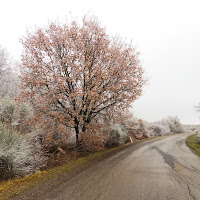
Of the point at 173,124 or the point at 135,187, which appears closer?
the point at 135,187

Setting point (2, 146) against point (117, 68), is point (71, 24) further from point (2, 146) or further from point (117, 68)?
point (2, 146)

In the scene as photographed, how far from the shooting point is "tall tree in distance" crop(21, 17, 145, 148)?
9172 millimetres

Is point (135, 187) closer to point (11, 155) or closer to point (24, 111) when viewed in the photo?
point (11, 155)

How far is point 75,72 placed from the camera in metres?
9.37

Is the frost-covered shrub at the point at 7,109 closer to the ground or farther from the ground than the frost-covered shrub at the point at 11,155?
farther from the ground

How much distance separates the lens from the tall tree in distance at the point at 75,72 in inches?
361

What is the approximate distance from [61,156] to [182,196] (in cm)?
828

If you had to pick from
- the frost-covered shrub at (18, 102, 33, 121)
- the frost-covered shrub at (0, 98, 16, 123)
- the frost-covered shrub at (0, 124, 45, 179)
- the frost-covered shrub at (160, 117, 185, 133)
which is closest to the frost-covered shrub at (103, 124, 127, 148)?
the frost-covered shrub at (18, 102, 33, 121)

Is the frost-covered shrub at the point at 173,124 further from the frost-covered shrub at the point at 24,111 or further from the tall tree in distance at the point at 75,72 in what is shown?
the frost-covered shrub at the point at 24,111

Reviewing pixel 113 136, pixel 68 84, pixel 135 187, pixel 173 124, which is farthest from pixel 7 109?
pixel 173 124

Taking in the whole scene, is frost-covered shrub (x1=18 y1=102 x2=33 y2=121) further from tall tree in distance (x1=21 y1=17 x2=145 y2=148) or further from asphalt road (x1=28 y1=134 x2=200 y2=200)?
asphalt road (x1=28 y1=134 x2=200 y2=200)

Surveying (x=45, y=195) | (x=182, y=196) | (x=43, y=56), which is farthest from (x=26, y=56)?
(x=182, y=196)

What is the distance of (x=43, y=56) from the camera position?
9.64m

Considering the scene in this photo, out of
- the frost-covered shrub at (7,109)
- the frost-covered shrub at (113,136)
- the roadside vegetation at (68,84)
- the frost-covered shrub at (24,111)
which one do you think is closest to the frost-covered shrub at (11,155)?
the roadside vegetation at (68,84)
